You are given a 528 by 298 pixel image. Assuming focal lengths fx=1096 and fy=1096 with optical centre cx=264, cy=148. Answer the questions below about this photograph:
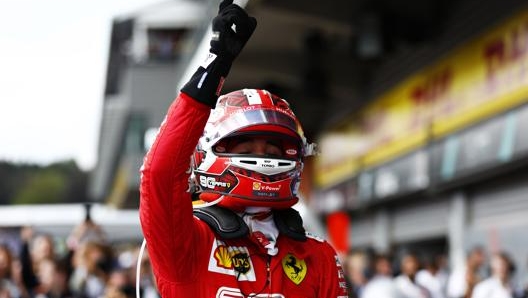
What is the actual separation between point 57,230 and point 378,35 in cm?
1189

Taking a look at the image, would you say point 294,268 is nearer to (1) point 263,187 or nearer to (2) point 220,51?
(1) point 263,187

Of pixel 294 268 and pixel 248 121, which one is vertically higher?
pixel 248 121

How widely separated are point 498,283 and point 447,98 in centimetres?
581

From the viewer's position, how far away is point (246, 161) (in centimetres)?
355

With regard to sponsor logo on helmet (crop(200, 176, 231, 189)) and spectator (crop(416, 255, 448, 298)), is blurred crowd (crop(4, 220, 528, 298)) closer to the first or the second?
spectator (crop(416, 255, 448, 298))

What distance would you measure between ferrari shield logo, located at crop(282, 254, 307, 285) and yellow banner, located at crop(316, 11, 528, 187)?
8.77 m

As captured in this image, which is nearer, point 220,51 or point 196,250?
point 220,51

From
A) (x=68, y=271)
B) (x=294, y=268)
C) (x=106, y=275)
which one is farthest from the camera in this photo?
(x=106, y=275)

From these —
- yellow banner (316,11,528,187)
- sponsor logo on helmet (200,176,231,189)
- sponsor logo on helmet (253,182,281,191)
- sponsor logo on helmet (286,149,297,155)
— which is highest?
yellow banner (316,11,528,187)

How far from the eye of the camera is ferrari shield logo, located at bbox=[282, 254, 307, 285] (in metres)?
3.59

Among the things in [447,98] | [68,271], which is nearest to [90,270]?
[68,271]

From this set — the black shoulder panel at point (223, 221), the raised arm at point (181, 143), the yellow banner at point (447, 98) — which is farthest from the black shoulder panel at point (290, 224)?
the yellow banner at point (447, 98)

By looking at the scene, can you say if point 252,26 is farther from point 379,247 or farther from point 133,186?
point 133,186

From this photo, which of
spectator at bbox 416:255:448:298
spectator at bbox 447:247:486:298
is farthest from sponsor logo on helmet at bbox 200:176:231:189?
spectator at bbox 416:255:448:298
